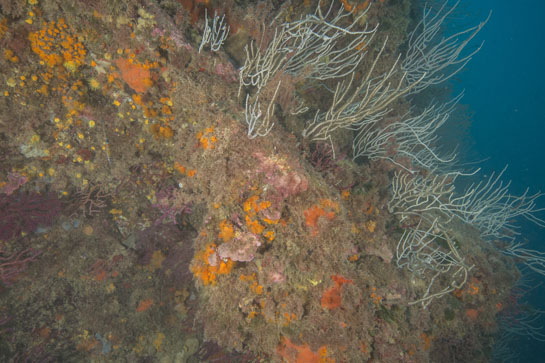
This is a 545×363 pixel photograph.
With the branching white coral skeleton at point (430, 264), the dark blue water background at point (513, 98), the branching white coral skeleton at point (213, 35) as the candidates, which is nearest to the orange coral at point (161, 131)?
the branching white coral skeleton at point (213, 35)

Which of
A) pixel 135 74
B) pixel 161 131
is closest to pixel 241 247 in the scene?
pixel 161 131

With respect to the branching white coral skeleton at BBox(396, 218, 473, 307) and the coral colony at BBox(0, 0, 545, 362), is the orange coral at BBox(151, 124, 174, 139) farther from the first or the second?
the branching white coral skeleton at BBox(396, 218, 473, 307)

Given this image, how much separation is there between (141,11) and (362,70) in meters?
4.71

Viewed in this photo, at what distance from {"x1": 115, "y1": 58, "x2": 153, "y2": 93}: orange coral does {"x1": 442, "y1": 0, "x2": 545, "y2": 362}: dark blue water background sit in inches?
724

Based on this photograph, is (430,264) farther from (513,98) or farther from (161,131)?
(513,98)

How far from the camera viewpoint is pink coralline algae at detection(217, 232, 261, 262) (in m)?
2.90

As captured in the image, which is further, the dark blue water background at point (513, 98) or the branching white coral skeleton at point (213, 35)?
the dark blue water background at point (513, 98)

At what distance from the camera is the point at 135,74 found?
343 cm

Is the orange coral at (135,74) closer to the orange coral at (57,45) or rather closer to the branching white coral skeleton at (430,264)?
the orange coral at (57,45)

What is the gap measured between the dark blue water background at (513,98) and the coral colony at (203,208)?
51.5ft

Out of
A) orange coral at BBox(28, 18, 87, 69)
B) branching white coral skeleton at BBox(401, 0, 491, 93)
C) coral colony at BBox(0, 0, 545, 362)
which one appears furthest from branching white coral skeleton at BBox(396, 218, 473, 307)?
orange coral at BBox(28, 18, 87, 69)

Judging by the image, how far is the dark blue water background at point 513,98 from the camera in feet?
108

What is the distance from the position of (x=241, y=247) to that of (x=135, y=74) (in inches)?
110

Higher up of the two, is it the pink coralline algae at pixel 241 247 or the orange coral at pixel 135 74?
the orange coral at pixel 135 74
